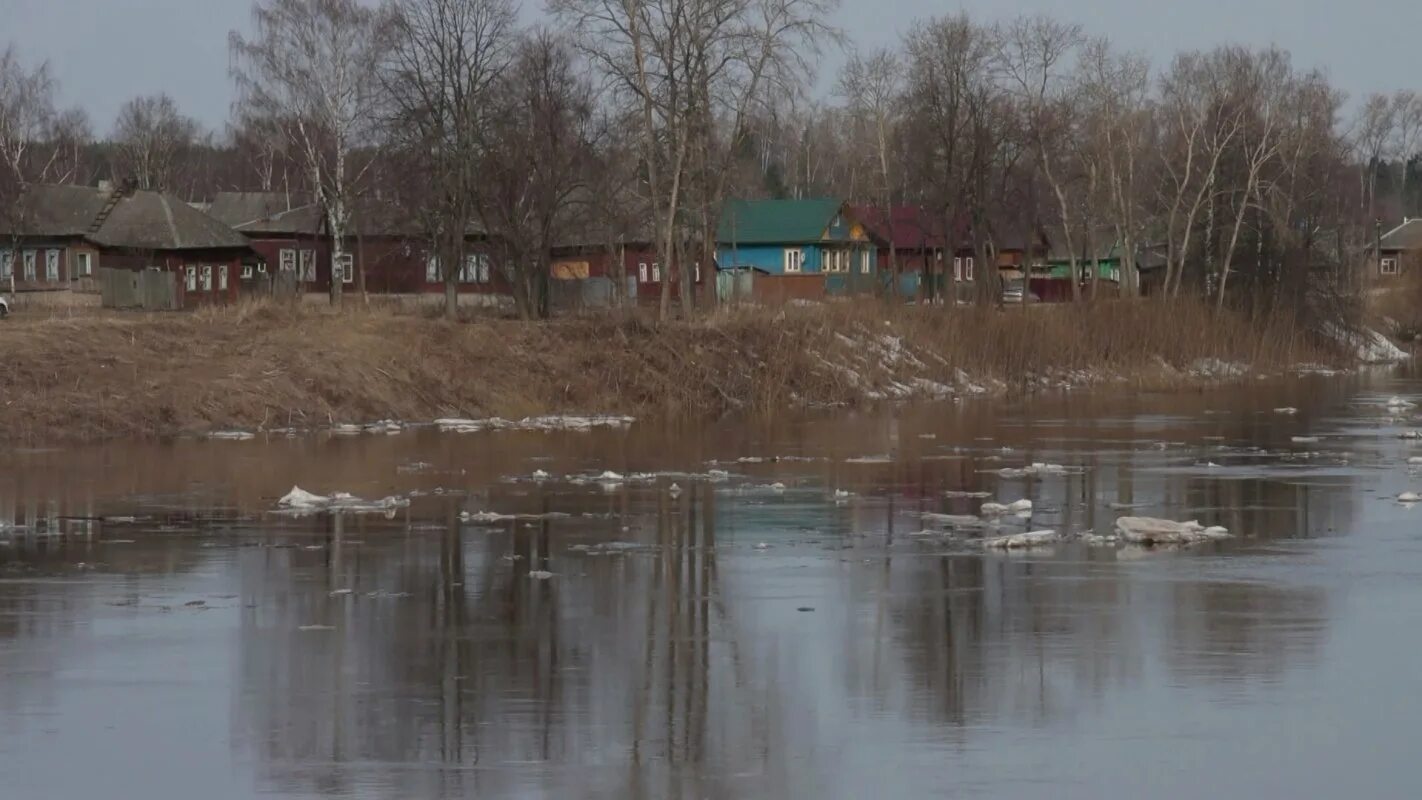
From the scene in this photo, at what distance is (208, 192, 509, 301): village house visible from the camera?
69250 millimetres

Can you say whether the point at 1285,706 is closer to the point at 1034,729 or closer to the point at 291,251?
the point at 1034,729

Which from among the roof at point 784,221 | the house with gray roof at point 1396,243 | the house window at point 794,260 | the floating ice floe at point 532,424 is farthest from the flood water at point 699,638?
the house with gray roof at point 1396,243

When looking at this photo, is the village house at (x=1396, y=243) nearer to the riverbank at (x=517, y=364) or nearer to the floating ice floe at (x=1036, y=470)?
the riverbank at (x=517, y=364)

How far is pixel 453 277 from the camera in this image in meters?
54.8

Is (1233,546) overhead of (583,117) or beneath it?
beneath

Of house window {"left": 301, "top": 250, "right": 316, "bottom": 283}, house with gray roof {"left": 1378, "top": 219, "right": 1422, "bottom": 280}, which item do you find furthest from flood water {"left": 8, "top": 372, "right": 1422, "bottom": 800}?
house with gray roof {"left": 1378, "top": 219, "right": 1422, "bottom": 280}

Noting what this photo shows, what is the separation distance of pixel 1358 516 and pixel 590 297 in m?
42.1

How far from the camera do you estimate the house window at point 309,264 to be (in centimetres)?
7806

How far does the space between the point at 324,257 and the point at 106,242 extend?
39.2 ft

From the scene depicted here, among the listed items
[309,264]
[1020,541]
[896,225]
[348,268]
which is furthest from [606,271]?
[1020,541]

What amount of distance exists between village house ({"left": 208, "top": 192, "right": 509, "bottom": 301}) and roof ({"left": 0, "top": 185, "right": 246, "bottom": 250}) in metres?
2.63

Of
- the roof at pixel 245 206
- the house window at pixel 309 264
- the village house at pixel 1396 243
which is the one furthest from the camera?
the village house at pixel 1396 243

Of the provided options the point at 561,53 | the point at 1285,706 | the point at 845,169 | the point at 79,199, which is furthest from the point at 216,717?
the point at 845,169

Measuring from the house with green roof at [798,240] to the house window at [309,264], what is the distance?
21404 mm
